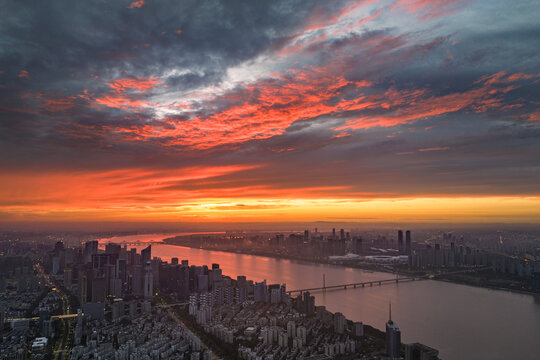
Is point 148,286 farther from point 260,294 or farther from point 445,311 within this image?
point 445,311

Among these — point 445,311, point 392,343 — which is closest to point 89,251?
point 392,343

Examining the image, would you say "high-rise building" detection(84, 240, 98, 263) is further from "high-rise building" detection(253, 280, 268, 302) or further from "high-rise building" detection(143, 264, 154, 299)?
"high-rise building" detection(253, 280, 268, 302)

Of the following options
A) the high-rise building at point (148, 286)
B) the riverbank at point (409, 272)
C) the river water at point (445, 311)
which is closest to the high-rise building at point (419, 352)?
the river water at point (445, 311)

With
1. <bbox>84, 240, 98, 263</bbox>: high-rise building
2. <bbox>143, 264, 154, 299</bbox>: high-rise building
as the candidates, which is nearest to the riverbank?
<bbox>84, 240, 98, 263</bbox>: high-rise building

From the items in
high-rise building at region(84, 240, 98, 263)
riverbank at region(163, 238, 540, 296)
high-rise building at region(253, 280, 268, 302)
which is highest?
high-rise building at region(84, 240, 98, 263)

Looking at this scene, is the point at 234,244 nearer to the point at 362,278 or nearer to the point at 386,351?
the point at 362,278

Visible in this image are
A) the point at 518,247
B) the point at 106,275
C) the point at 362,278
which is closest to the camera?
the point at 106,275

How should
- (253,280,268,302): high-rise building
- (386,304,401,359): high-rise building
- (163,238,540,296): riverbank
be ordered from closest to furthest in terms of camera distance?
(386,304,401,359): high-rise building
(253,280,268,302): high-rise building
(163,238,540,296): riverbank

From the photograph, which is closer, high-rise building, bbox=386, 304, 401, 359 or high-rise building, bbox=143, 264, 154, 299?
high-rise building, bbox=386, 304, 401, 359

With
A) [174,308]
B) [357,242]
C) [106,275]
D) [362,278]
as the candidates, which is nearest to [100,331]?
[174,308]
